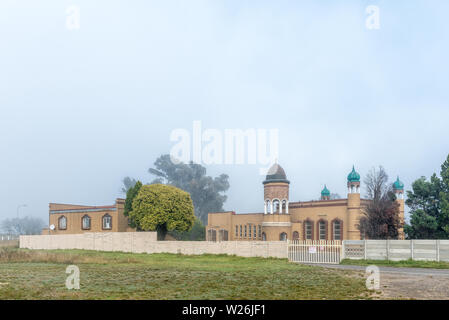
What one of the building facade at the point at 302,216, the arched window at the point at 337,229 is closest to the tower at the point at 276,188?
the building facade at the point at 302,216

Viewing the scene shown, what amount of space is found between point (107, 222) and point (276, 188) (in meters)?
21.2

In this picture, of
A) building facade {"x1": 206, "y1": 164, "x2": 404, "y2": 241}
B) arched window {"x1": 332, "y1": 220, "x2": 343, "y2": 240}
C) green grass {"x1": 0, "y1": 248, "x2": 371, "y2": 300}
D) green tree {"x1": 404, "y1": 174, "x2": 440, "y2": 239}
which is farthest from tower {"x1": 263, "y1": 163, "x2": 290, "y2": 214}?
green grass {"x1": 0, "y1": 248, "x2": 371, "y2": 300}

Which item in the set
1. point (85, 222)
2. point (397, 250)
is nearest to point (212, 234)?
point (85, 222)

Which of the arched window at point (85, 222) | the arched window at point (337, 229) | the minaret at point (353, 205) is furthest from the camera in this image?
the arched window at point (85, 222)

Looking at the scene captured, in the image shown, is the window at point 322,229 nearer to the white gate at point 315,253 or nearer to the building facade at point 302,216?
the building facade at point 302,216

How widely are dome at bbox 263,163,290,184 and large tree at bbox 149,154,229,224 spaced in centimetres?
3795

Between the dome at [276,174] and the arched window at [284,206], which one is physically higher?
the dome at [276,174]

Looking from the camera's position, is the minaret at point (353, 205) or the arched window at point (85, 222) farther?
the arched window at point (85, 222)

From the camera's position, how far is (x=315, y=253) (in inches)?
1259

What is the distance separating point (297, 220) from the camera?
190 ft

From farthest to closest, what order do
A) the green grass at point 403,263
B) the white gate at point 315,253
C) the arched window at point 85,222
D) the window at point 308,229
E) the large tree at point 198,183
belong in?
the large tree at point 198,183
the arched window at point 85,222
the window at point 308,229
the white gate at point 315,253
the green grass at point 403,263

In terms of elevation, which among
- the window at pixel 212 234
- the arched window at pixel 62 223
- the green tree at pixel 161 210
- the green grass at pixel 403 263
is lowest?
the window at pixel 212 234

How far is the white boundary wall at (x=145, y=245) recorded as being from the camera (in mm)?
34719

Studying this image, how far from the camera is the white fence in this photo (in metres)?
29.2
